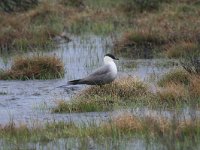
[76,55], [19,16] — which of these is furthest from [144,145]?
[19,16]

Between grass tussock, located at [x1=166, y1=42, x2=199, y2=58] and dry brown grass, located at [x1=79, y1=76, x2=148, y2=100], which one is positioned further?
grass tussock, located at [x1=166, y1=42, x2=199, y2=58]

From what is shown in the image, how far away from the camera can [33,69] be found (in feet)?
58.7

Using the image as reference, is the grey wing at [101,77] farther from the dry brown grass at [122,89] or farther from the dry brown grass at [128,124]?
the dry brown grass at [128,124]

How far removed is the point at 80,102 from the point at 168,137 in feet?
13.7

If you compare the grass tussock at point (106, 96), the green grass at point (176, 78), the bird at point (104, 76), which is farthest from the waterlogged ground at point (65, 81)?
the bird at point (104, 76)

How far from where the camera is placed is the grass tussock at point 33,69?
58.6 feet

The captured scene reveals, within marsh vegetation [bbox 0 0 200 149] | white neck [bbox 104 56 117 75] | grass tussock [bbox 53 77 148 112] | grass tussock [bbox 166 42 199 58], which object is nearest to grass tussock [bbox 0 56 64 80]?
marsh vegetation [bbox 0 0 200 149]

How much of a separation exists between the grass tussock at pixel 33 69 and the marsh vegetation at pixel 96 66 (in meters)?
0.02

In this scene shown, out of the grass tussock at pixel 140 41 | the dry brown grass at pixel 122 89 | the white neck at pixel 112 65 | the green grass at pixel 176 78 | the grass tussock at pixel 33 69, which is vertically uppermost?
the white neck at pixel 112 65

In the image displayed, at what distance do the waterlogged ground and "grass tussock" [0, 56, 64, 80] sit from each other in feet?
0.90

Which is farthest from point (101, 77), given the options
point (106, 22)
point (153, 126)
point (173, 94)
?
point (106, 22)

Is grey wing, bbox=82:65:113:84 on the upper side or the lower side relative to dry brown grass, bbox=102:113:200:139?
lower

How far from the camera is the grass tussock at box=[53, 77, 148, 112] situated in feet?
43.6

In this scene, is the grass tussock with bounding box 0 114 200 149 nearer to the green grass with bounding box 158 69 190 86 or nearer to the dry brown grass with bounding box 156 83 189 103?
the dry brown grass with bounding box 156 83 189 103
